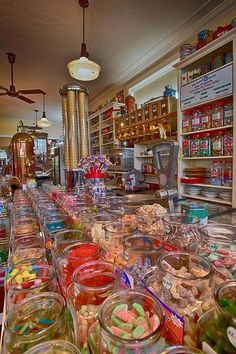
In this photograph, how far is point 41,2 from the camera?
2.45 m

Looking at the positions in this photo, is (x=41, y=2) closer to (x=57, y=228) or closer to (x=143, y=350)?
(x=57, y=228)

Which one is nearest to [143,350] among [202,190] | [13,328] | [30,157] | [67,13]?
[13,328]

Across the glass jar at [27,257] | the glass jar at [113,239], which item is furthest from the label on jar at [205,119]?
the glass jar at [27,257]

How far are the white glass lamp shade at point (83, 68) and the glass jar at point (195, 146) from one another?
4.75ft

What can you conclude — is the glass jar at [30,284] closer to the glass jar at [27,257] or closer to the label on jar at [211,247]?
the glass jar at [27,257]

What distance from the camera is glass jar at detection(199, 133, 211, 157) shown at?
2498 mm

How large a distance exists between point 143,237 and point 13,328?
1.43 feet

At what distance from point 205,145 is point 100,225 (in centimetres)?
206

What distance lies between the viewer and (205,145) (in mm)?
2521

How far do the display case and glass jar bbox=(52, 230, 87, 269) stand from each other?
187 centimetres

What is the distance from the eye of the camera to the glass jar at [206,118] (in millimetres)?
2457

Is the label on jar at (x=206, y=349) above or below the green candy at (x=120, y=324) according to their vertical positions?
below

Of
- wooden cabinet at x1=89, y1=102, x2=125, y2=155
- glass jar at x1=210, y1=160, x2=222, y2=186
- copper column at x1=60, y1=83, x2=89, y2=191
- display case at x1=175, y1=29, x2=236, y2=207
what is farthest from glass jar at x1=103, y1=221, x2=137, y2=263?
wooden cabinet at x1=89, y1=102, x2=125, y2=155

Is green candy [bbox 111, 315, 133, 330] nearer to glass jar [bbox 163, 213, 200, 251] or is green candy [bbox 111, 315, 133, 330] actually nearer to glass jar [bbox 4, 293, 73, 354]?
glass jar [bbox 4, 293, 73, 354]
